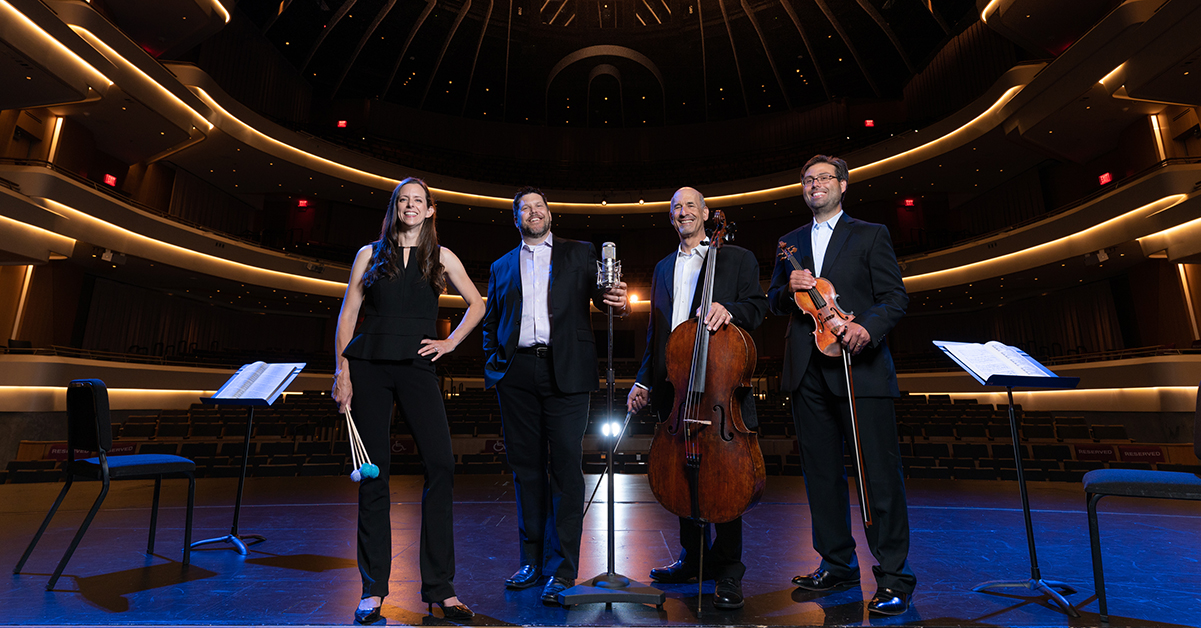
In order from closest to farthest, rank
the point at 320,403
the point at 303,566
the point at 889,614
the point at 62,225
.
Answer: the point at 889,614, the point at 303,566, the point at 62,225, the point at 320,403

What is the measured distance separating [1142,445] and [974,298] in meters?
7.10

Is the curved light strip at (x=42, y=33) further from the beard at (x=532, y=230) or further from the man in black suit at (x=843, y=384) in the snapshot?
the man in black suit at (x=843, y=384)

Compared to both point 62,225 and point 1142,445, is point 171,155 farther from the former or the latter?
point 1142,445

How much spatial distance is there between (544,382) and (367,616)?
908 mm

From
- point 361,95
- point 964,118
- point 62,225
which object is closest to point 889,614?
point 62,225

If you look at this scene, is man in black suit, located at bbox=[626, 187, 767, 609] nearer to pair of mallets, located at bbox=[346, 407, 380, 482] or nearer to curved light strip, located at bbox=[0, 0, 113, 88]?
pair of mallets, located at bbox=[346, 407, 380, 482]

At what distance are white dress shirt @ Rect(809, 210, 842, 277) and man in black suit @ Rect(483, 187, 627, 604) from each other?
80 cm

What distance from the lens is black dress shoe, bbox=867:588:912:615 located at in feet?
5.62

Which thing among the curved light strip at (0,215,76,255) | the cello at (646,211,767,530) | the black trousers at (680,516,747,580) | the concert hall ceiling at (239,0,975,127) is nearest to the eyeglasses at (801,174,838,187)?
the cello at (646,211,767,530)

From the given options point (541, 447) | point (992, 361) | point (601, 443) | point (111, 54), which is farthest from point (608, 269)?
point (111, 54)

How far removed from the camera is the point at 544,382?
2.08 m

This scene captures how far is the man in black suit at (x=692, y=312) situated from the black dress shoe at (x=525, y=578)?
45cm

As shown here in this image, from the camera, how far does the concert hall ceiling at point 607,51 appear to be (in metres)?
14.4

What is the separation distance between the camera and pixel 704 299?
191 cm
